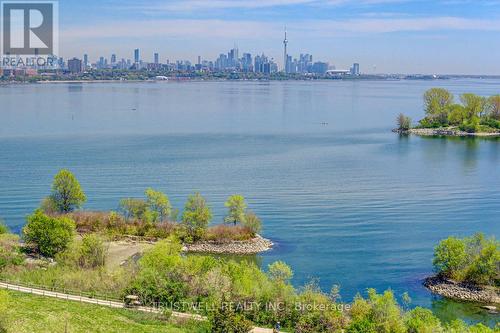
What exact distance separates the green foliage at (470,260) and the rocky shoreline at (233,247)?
561 centimetres

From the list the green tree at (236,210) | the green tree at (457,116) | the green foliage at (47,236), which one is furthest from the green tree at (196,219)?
the green tree at (457,116)

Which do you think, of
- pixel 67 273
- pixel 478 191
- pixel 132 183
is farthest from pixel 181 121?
pixel 67 273

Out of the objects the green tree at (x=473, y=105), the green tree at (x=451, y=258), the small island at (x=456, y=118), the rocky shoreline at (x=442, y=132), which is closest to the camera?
the green tree at (x=451, y=258)

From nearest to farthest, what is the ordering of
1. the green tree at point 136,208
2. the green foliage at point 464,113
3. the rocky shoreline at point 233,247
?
the rocky shoreline at point 233,247
the green tree at point 136,208
the green foliage at point 464,113

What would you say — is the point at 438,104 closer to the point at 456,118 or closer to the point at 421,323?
the point at 456,118

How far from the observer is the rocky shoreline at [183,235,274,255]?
65.5ft

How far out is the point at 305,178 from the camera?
Result: 30.0 meters

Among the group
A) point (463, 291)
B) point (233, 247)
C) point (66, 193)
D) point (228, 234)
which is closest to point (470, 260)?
point (463, 291)

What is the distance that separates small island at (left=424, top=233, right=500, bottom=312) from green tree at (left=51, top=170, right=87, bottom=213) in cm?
1256

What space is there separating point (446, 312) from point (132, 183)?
1606 cm

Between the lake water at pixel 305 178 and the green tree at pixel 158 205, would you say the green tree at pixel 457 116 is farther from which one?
the green tree at pixel 158 205

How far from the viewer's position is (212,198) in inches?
998

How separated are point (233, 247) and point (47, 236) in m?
5.94

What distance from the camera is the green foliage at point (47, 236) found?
1767cm
